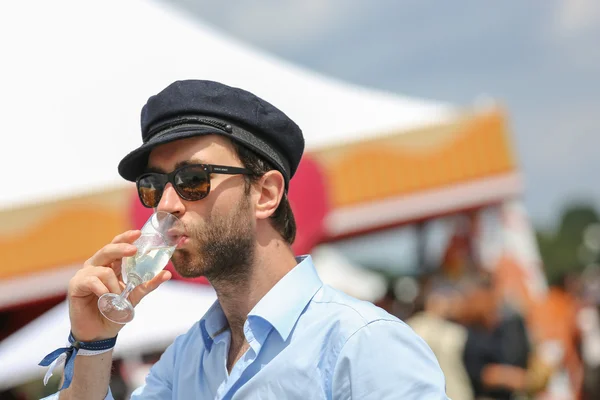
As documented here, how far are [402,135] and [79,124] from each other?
9.58ft

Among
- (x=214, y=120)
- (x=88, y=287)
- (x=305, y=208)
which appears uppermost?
(x=214, y=120)

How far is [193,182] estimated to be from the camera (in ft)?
5.53

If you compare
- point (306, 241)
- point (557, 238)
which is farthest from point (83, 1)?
point (557, 238)

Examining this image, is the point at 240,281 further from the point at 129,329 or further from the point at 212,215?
the point at 129,329

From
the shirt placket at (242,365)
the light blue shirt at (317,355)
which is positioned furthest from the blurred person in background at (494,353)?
the shirt placket at (242,365)

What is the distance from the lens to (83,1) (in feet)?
26.1

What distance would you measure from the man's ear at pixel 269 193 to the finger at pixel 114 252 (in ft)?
1.01

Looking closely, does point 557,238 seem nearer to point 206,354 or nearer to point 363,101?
point 363,101

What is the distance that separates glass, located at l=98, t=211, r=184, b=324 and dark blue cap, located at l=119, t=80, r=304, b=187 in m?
0.17

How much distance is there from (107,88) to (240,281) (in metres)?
5.52

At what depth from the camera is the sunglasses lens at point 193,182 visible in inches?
66.4

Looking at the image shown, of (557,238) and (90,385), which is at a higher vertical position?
(90,385)

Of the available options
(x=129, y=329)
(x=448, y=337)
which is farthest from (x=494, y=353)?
(x=129, y=329)

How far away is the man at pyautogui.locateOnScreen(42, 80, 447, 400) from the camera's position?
1502 mm
